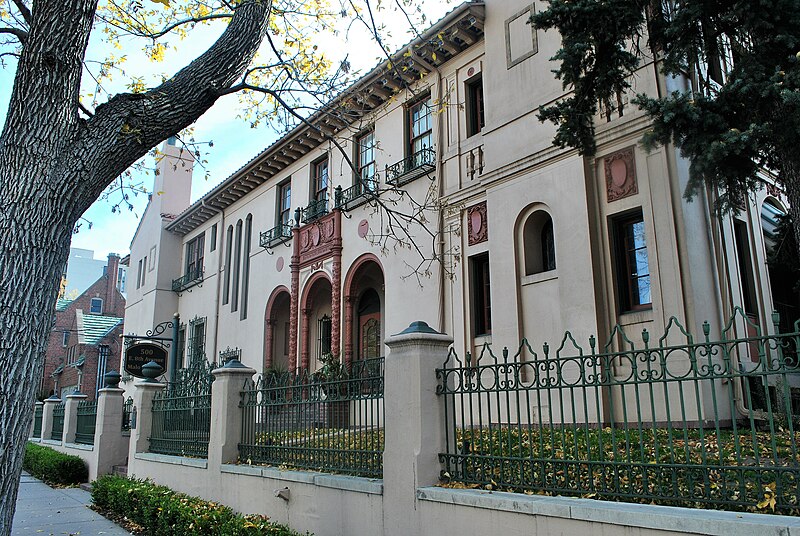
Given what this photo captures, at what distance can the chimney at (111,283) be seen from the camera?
49441 millimetres

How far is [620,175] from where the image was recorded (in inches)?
440

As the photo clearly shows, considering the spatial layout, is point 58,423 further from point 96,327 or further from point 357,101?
point 96,327

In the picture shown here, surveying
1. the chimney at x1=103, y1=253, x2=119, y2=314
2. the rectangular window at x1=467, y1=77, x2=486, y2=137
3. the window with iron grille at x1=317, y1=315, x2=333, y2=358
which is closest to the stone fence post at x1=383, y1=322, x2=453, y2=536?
the rectangular window at x1=467, y1=77, x2=486, y2=137

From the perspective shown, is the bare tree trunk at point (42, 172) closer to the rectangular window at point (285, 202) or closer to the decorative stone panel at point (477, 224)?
the decorative stone panel at point (477, 224)

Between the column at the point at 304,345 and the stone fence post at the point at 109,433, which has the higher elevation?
the column at the point at 304,345

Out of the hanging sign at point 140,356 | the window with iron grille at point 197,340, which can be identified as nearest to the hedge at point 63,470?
the hanging sign at point 140,356

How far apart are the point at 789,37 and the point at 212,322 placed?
21.4 m

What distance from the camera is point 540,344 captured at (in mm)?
11930

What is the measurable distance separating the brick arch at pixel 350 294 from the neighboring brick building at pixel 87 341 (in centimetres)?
1761

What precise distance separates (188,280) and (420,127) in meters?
15.4

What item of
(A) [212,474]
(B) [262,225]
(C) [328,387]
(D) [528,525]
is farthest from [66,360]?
(D) [528,525]

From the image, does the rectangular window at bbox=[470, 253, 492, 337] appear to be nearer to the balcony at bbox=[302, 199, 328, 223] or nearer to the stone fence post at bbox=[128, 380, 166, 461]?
the balcony at bbox=[302, 199, 328, 223]

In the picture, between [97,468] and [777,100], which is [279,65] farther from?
[97,468]

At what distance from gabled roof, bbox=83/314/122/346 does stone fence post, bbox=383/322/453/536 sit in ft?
116
